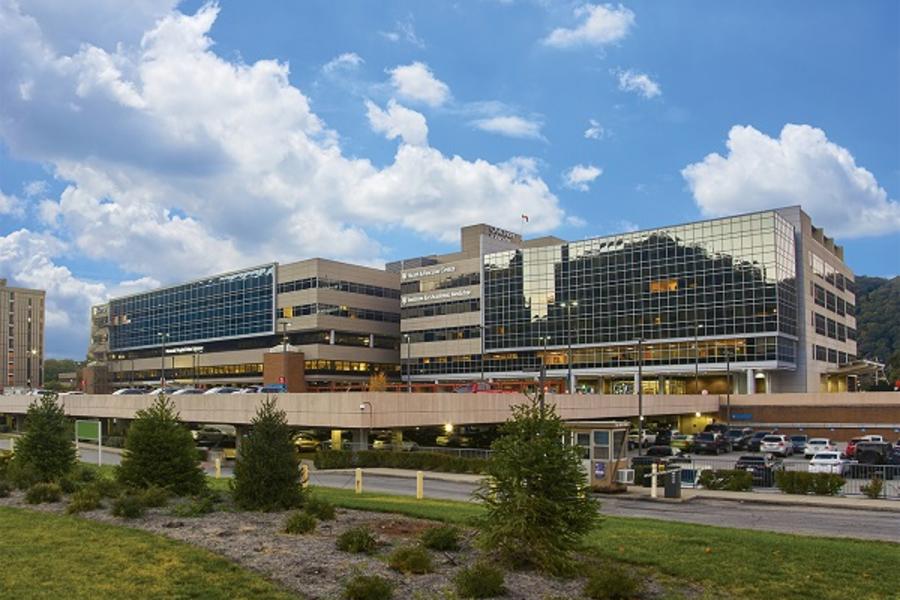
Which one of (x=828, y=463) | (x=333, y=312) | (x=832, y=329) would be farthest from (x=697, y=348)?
(x=828, y=463)

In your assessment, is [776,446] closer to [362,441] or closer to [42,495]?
[362,441]

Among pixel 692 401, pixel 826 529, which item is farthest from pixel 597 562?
pixel 692 401

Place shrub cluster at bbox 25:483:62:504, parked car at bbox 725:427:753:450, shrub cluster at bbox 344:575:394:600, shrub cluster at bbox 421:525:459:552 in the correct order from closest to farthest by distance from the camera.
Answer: shrub cluster at bbox 344:575:394:600
shrub cluster at bbox 421:525:459:552
shrub cluster at bbox 25:483:62:504
parked car at bbox 725:427:753:450

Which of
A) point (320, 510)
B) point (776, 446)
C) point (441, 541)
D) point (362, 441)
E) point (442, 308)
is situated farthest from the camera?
point (442, 308)

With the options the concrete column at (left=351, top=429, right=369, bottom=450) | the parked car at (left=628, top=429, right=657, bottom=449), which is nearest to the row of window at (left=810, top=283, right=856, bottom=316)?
the parked car at (left=628, top=429, right=657, bottom=449)

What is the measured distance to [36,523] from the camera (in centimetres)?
1761

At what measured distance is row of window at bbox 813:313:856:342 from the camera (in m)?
113

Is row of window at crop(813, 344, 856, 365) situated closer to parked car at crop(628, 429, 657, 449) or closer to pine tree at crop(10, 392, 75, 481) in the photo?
parked car at crop(628, 429, 657, 449)

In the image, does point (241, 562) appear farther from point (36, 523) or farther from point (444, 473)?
point (444, 473)

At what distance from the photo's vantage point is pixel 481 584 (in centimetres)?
1134

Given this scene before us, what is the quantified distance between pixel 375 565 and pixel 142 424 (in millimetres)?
11211

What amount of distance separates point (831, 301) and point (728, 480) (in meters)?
99.8

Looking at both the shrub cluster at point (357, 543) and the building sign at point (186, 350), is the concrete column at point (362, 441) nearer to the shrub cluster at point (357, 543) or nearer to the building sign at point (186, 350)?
the shrub cluster at point (357, 543)

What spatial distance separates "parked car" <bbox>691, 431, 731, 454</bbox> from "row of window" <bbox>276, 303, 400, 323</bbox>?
67964 millimetres
